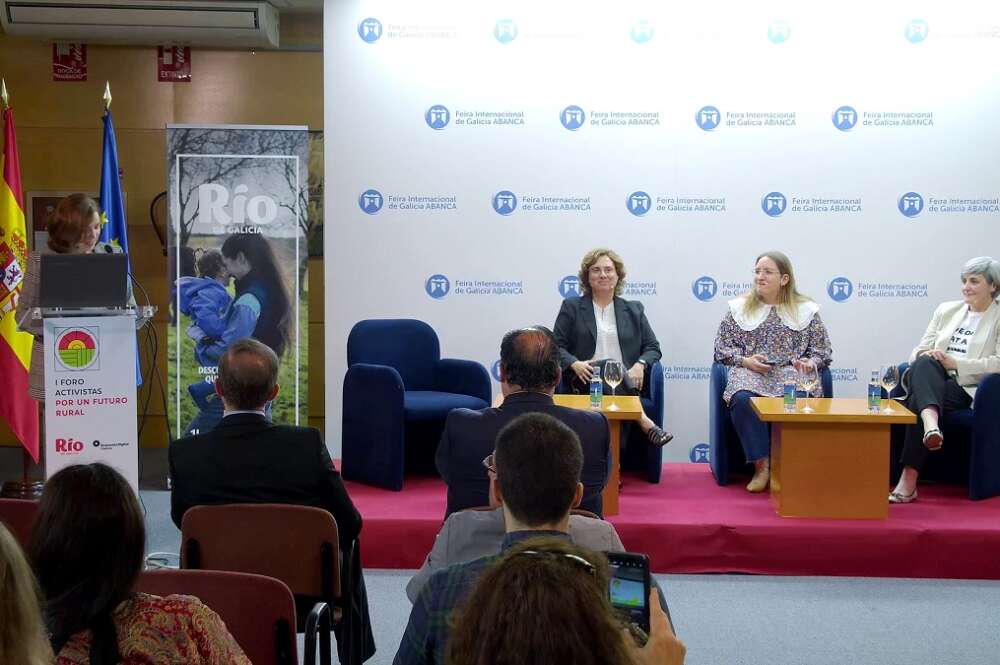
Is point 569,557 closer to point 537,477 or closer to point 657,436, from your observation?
point 537,477

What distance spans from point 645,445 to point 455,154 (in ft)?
6.73

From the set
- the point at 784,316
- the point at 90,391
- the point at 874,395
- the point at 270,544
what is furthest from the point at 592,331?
the point at 270,544

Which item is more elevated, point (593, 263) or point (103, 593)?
point (593, 263)

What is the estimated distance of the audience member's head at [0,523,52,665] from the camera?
4.58 ft

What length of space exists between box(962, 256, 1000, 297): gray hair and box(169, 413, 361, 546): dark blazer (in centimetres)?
374

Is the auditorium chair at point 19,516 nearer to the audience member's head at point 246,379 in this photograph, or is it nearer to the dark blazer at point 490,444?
the audience member's head at point 246,379

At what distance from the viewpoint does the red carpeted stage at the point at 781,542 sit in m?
4.86

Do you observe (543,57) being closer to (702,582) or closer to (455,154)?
(455,154)

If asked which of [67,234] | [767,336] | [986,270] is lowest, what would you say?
[767,336]

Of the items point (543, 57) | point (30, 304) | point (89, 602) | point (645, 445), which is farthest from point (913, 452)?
point (89, 602)

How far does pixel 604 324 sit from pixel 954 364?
1.73 meters

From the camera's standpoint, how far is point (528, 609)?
4.16 feet

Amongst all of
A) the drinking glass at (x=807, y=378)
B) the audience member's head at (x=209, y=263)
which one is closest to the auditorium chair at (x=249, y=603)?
the drinking glass at (x=807, y=378)

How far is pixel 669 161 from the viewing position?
6.70 metres
